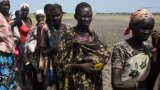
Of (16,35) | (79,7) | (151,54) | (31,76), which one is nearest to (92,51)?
(79,7)

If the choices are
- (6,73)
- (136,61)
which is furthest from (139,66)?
Result: (6,73)

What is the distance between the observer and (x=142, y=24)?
4.68 m

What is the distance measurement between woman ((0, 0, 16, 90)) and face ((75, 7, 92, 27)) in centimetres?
196

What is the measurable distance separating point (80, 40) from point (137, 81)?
1278mm

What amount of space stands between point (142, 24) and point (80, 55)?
4.16 feet

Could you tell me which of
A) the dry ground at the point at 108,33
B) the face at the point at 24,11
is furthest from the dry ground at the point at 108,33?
the face at the point at 24,11

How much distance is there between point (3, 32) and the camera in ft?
24.2

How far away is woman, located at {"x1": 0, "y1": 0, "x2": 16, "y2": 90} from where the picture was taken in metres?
7.36

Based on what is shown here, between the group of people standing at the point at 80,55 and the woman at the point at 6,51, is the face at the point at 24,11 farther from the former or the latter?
the woman at the point at 6,51

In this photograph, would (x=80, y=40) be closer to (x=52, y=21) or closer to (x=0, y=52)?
(x=52, y=21)

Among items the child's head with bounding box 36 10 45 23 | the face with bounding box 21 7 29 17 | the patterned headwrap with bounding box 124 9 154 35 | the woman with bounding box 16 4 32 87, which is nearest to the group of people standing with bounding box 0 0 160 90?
the patterned headwrap with bounding box 124 9 154 35

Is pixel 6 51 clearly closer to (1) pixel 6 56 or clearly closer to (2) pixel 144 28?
(1) pixel 6 56

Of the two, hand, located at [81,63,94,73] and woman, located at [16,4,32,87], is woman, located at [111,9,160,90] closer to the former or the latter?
hand, located at [81,63,94,73]

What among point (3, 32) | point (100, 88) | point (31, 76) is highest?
point (3, 32)
